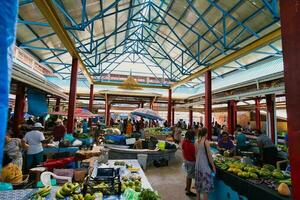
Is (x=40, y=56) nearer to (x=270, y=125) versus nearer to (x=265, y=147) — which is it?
(x=265, y=147)

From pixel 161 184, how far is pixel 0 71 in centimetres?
548

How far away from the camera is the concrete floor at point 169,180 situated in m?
4.80

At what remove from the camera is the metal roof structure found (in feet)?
21.8

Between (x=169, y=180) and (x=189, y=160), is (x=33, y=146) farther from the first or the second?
(x=189, y=160)

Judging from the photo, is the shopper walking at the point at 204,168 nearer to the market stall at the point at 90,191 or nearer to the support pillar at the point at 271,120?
the market stall at the point at 90,191

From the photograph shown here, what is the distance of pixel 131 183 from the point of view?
299 cm

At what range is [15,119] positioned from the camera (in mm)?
8750

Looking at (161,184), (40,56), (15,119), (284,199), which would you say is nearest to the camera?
(284,199)

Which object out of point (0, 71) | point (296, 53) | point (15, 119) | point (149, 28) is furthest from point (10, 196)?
point (149, 28)

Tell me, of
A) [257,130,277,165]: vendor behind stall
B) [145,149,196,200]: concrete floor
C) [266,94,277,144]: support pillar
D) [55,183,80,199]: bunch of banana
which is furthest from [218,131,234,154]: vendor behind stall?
[55,183,80,199]: bunch of banana

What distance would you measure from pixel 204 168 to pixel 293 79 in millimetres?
2563

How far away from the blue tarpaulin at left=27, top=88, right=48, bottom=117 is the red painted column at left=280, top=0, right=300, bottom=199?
10261 millimetres

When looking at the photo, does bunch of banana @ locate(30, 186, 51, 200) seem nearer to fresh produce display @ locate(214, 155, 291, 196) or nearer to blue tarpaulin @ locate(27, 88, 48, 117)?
fresh produce display @ locate(214, 155, 291, 196)

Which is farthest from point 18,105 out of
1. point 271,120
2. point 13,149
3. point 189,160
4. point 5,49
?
point 271,120
